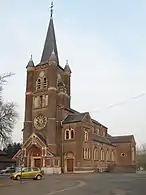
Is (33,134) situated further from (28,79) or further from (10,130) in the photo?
(10,130)

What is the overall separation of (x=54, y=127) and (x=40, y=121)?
180 inches

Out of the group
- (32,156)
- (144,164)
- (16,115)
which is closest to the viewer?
(16,115)

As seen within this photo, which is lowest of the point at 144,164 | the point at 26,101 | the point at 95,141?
the point at 144,164

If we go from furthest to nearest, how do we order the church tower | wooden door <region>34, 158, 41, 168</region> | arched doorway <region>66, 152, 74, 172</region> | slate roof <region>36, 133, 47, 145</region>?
the church tower → arched doorway <region>66, 152, 74, 172</region> → slate roof <region>36, 133, 47, 145</region> → wooden door <region>34, 158, 41, 168</region>

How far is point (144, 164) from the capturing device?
4375 inches

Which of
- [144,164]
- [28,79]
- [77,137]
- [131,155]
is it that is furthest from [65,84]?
[144,164]

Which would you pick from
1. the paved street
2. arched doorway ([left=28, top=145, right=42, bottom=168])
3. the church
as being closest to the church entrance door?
the church

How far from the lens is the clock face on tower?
69.4 m

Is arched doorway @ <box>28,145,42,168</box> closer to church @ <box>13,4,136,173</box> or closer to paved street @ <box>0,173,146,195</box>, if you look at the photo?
church @ <box>13,4,136,173</box>

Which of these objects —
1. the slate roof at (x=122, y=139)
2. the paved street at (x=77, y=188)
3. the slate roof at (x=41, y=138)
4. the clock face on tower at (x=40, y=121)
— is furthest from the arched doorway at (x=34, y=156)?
the paved street at (x=77, y=188)

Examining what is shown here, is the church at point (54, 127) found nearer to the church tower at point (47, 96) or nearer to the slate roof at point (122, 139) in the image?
the church tower at point (47, 96)

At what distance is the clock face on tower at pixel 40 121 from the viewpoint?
6944cm

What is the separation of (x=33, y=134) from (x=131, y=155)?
3622 centimetres

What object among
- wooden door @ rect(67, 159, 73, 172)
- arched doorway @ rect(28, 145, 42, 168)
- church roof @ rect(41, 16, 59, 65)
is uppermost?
church roof @ rect(41, 16, 59, 65)
